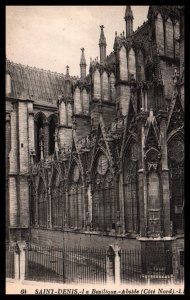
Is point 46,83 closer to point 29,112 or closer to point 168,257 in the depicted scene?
point 29,112

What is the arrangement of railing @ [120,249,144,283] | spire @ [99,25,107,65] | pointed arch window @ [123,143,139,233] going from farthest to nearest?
spire @ [99,25,107,65] < pointed arch window @ [123,143,139,233] < railing @ [120,249,144,283]

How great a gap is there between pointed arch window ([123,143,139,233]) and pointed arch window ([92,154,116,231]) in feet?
2.94

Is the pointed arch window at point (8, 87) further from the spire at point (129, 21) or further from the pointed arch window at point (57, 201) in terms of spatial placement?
the spire at point (129, 21)

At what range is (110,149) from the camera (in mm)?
18891

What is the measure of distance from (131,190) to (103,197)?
276 cm

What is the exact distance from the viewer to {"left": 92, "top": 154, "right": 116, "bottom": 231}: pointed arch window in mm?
19031

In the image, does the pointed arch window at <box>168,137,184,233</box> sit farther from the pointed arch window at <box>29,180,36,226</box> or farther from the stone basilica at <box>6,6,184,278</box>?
the pointed arch window at <box>29,180,36,226</box>

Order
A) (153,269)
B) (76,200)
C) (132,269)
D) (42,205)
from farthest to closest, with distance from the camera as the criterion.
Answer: (42,205)
(76,200)
(132,269)
(153,269)

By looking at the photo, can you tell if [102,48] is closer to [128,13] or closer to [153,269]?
[128,13]

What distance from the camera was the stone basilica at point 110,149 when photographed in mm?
15211

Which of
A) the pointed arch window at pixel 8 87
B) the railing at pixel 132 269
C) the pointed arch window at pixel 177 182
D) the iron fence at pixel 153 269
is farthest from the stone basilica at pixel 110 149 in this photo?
the railing at pixel 132 269

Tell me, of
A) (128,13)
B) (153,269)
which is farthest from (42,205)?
(153,269)

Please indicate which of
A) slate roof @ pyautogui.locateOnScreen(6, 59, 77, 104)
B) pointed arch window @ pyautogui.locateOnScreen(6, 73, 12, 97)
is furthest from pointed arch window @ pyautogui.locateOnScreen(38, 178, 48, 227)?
slate roof @ pyautogui.locateOnScreen(6, 59, 77, 104)

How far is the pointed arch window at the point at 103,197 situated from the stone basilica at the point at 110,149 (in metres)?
0.05
